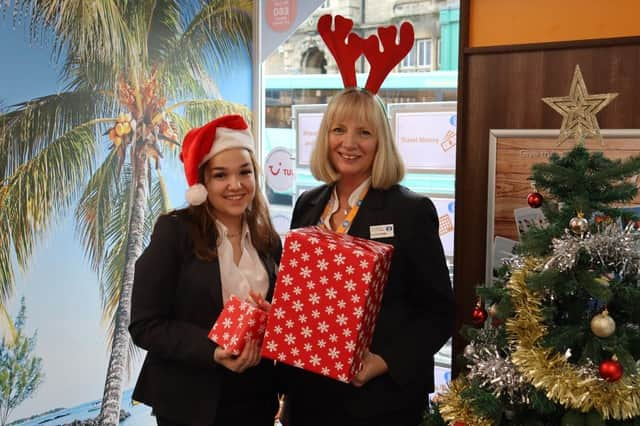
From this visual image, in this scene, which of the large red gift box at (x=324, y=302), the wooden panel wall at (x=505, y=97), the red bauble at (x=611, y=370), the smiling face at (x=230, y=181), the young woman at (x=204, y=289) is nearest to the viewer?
the red bauble at (x=611, y=370)

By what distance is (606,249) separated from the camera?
4.81ft

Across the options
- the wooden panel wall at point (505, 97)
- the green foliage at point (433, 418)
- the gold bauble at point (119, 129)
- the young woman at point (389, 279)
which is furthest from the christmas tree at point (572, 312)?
the gold bauble at point (119, 129)

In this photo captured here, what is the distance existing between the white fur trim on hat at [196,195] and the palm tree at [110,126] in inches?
38.2

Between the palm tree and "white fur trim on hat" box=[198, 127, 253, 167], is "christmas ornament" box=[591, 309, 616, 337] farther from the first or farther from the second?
the palm tree

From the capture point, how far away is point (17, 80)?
2.47m

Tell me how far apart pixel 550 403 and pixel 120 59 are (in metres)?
2.26

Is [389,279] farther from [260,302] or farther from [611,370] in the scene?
[611,370]

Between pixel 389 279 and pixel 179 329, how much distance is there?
24.8 inches

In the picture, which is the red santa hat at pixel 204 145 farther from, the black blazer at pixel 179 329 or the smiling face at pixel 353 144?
the smiling face at pixel 353 144

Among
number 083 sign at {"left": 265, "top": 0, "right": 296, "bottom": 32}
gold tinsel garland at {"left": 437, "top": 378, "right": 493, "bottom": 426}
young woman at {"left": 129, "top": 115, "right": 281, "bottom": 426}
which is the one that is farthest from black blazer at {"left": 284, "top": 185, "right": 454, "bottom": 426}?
number 083 sign at {"left": 265, "top": 0, "right": 296, "bottom": 32}

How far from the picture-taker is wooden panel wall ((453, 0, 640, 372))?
219cm

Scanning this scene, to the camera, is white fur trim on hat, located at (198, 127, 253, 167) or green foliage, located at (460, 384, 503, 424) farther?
white fur trim on hat, located at (198, 127, 253, 167)

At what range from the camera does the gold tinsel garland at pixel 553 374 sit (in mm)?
1398

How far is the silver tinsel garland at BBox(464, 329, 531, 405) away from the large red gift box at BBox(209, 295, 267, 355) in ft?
1.88
